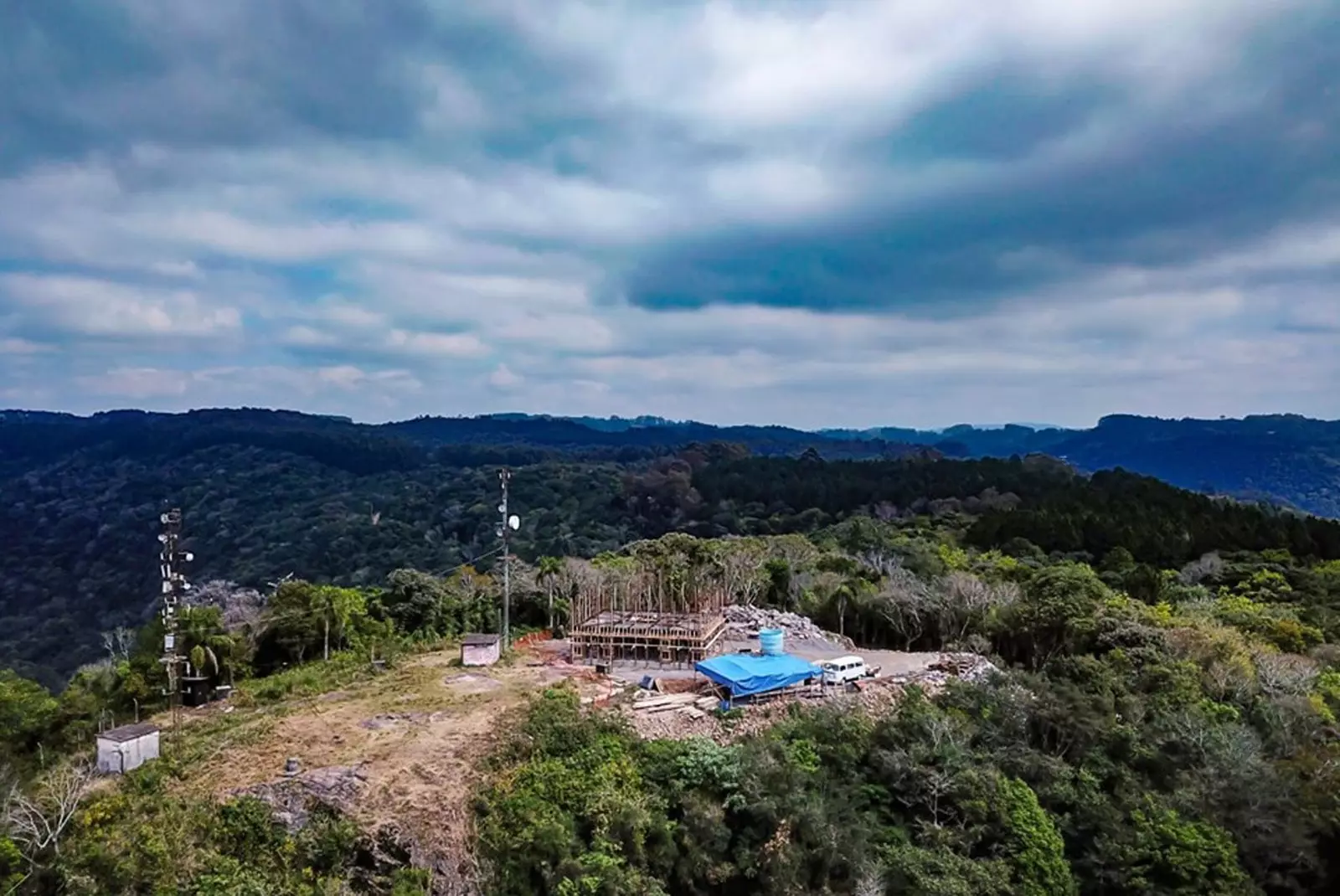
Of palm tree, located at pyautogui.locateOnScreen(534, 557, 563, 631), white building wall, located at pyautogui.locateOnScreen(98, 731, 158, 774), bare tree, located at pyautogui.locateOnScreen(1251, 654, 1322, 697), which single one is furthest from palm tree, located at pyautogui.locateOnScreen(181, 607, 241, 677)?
bare tree, located at pyautogui.locateOnScreen(1251, 654, 1322, 697)

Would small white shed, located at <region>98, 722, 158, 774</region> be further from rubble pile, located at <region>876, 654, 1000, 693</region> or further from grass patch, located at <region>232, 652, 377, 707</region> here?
rubble pile, located at <region>876, 654, 1000, 693</region>

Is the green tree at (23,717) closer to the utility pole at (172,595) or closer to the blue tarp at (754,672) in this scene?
the utility pole at (172,595)

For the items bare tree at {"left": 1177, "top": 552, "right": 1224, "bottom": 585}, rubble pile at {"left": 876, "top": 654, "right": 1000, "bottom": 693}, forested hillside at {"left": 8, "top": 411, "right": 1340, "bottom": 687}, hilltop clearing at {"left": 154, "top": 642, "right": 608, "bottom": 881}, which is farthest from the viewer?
forested hillside at {"left": 8, "top": 411, "right": 1340, "bottom": 687}

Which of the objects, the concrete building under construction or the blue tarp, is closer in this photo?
the blue tarp

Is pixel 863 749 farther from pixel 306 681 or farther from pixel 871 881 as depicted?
pixel 306 681

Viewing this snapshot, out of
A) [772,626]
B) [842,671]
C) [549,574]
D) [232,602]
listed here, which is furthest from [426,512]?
[842,671]

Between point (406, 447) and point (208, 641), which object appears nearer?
point (208, 641)
